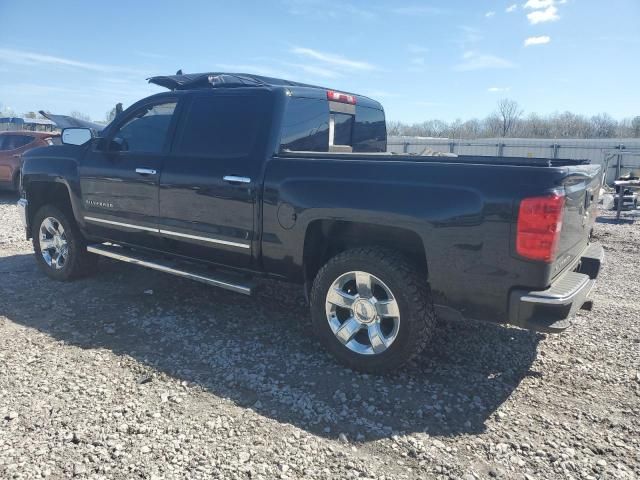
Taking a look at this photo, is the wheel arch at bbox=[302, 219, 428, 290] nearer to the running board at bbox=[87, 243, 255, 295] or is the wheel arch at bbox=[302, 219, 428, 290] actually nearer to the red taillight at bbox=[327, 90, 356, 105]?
the running board at bbox=[87, 243, 255, 295]

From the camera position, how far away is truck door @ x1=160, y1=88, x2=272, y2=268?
4.02m

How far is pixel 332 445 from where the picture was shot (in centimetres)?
282

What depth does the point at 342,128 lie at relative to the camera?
5.02 m

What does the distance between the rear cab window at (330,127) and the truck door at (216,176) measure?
22 cm

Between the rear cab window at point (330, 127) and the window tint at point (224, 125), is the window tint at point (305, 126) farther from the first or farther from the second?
the window tint at point (224, 125)

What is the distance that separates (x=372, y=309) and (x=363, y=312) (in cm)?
8

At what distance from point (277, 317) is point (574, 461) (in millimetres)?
2692

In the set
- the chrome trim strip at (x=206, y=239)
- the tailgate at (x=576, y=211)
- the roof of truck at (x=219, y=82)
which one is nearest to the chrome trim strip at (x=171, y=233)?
the chrome trim strip at (x=206, y=239)

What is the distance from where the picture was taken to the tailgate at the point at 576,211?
3041 millimetres

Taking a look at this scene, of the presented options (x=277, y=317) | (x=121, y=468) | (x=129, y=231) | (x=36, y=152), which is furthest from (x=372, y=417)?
(x=36, y=152)

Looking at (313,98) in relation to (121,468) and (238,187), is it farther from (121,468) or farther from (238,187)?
(121,468)

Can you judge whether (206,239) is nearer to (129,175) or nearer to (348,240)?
(129,175)

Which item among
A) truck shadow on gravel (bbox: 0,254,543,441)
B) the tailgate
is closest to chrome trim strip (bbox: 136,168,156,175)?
truck shadow on gravel (bbox: 0,254,543,441)

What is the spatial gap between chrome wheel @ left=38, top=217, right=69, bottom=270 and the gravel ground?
2.62ft
